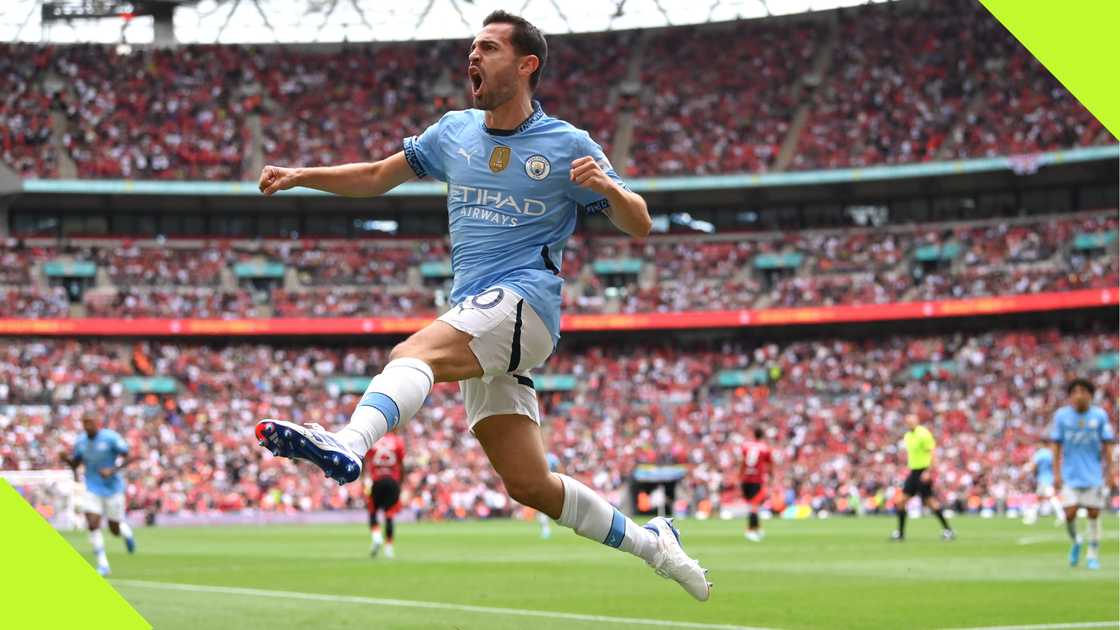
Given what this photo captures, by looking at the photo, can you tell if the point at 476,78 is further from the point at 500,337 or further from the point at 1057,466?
the point at 1057,466

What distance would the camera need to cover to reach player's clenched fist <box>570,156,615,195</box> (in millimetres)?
6391

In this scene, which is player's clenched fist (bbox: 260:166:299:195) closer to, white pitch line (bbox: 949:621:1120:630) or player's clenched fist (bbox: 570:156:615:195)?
player's clenched fist (bbox: 570:156:615:195)

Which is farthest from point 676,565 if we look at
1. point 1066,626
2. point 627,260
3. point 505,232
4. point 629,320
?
point 627,260

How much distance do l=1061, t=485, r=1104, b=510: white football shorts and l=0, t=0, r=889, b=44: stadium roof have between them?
1830 inches

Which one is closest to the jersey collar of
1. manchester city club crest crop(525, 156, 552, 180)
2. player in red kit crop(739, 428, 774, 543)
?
manchester city club crest crop(525, 156, 552, 180)

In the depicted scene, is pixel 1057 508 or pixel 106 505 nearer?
pixel 106 505

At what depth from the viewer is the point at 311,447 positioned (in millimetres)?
5434

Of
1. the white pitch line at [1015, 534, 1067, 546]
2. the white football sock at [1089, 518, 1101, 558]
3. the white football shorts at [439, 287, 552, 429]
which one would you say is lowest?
the white pitch line at [1015, 534, 1067, 546]

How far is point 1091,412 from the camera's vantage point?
52.0 feet

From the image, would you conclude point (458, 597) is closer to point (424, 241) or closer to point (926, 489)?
point (926, 489)

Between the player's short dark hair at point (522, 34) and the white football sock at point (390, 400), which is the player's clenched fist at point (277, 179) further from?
the white football sock at point (390, 400)

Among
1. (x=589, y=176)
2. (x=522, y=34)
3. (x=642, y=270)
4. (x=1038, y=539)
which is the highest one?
(x=642, y=270)

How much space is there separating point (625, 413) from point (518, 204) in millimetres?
43297

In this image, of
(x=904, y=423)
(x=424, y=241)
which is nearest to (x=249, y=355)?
(x=424, y=241)
